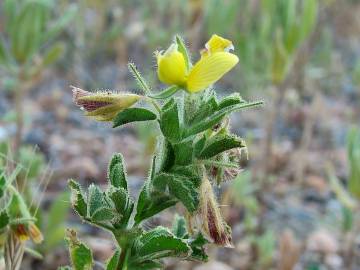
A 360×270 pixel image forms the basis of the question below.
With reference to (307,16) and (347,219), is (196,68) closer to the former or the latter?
(347,219)

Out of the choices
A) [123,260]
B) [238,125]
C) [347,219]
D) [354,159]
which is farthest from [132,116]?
[238,125]

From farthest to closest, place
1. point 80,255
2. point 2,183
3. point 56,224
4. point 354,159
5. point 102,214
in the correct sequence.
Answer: point 56,224 < point 354,159 < point 2,183 < point 80,255 < point 102,214

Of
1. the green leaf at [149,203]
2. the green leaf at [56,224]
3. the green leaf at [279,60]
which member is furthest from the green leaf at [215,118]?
the green leaf at [279,60]

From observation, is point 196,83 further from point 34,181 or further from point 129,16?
point 129,16

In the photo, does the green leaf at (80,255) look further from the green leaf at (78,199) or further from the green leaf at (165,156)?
the green leaf at (165,156)

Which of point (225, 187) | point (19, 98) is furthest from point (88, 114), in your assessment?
point (225, 187)

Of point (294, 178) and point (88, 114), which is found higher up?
point (294, 178)
